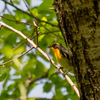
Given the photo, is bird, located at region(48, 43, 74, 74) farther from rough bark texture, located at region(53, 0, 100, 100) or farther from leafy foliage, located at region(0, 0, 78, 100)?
rough bark texture, located at region(53, 0, 100, 100)

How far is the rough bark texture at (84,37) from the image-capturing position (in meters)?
1.54

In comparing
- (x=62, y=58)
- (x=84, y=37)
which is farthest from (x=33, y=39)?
(x=84, y=37)

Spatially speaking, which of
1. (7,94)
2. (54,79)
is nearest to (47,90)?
(54,79)

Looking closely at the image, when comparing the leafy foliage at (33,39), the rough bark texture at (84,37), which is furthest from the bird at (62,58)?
the rough bark texture at (84,37)

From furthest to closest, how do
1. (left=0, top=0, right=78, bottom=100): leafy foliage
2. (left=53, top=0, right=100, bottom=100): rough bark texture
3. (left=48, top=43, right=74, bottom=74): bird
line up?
(left=48, top=43, right=74, bottom=74): bird
(left=0, top=0, right=78, bottom=100): leafy foliage
(left=53, top=0, right=100, bottom=100): rough bark texture

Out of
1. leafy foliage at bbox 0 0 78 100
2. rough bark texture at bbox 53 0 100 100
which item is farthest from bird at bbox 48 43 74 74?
rough bark texture at bbox 53 0 100 100

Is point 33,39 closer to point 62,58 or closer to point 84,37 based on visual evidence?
point 62,58

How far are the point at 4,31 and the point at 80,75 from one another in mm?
2360

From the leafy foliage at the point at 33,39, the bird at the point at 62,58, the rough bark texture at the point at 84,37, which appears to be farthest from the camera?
the bird at the point at 62,58

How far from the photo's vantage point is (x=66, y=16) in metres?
1.61

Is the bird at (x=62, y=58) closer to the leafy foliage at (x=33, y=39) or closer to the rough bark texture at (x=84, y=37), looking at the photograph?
the leafy foliage at (x=33, y=39)

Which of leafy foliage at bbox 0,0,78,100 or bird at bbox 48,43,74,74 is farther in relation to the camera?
bird at bbox 48,43,74,74

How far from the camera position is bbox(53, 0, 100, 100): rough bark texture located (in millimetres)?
1539

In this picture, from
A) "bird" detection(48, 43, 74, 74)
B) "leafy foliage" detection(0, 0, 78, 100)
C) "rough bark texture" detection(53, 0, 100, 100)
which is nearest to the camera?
"rough bark texture" detection(53, 0, 100, 100)
